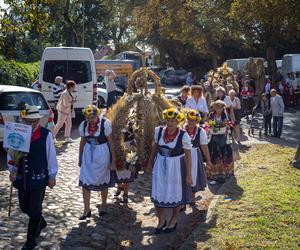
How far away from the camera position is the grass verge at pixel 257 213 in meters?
6.30

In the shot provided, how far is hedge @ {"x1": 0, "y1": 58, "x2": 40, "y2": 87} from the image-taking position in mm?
19906

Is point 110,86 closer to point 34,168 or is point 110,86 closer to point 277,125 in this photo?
point 277,125

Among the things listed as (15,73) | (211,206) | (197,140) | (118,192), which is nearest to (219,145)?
(197,140)

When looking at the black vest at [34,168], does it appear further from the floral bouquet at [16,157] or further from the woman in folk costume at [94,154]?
the woman in folk costume at [94,154]

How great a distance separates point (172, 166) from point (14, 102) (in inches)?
225

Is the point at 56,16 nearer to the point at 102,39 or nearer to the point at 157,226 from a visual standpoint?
the point at 102,39

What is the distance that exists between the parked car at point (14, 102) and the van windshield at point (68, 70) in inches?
163

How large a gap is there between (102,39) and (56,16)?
15433 mm

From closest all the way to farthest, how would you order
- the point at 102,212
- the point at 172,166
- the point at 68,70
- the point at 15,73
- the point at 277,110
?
the point at 172,166 → the point at 102,212 → the point at 277,110 → the point at 68,70 → the point at 15,73

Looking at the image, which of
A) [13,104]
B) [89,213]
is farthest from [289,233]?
[13,104]

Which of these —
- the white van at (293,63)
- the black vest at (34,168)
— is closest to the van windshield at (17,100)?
the black vest at (34,168)

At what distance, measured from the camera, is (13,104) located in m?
11.4

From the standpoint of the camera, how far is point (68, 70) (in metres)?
16.5

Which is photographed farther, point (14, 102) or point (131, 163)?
point (14, 102)
